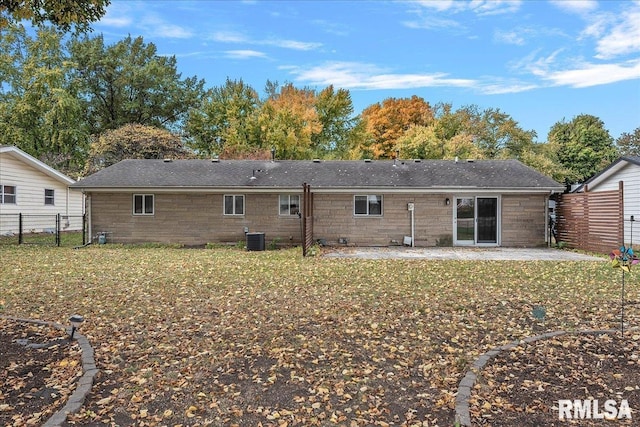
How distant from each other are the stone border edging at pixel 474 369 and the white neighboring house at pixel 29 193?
1684 cm

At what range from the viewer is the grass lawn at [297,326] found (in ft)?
10.5

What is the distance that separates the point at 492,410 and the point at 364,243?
39.5 ft

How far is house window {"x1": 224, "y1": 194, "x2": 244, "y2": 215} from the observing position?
1519 cm

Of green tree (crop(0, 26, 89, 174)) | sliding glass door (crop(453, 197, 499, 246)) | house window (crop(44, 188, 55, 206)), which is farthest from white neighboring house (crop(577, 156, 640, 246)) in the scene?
green tree (crop(0, 26, 89, 174))

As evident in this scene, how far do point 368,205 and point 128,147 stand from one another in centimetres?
1853

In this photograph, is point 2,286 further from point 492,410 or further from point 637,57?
point 637,57

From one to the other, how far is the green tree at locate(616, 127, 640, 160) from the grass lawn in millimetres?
36754

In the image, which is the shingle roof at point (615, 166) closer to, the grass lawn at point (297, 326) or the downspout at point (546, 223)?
the downspout at point (546, 223)

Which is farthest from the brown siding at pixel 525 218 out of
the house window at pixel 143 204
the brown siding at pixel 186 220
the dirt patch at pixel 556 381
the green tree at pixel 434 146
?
the green tree at pixel 434 146

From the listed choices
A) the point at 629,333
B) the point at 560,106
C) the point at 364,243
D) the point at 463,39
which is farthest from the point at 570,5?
the point at 560,106

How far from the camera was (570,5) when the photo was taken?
13.2m

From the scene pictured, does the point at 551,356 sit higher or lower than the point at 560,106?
lower

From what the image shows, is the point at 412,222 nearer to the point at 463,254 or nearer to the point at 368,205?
the point at 368,205

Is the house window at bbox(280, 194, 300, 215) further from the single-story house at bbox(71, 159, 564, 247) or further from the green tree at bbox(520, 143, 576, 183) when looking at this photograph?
the green tree at bbox(520, 143, 576, 183)
